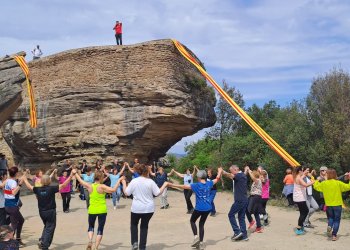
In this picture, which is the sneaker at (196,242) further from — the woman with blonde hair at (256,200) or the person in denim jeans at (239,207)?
the woman with blonde hair at (256,200)

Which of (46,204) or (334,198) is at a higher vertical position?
(46,204)

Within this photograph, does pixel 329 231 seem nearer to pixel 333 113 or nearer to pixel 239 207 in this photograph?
pixel 239 207

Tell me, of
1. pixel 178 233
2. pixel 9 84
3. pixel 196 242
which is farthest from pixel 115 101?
pixel 196 242

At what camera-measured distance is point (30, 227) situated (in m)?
11.3

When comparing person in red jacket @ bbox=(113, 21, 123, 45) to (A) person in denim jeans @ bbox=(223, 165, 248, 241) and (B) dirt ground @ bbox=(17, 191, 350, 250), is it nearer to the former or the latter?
(B) dirt ground @ bbox=(17, 191, 350, 250)

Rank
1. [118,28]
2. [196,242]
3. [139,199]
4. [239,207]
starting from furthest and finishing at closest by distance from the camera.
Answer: [118,28], [239,207], [196,242], [139,199]

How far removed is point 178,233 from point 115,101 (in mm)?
11074

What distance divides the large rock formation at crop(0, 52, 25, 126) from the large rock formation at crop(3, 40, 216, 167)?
27.7ft

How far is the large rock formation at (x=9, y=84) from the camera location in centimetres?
1074

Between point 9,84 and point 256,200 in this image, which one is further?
point 9,84

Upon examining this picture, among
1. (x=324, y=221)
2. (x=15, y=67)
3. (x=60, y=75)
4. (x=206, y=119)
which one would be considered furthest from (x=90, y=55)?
(x=324, y=221)

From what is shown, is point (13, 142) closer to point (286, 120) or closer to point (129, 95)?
point (129, 95)

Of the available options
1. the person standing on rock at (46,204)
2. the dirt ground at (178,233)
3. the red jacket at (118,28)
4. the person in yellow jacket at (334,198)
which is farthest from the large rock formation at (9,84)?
the red jacket at (118,28)

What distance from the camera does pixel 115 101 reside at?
2006 centimetres
